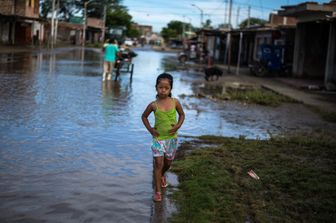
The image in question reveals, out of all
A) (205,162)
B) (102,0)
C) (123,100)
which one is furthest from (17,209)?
(102,0)

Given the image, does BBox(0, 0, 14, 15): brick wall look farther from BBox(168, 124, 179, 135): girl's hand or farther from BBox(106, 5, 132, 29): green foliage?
BBox(106, 5, 132, 29): green foliage

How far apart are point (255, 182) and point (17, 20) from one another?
166 feet

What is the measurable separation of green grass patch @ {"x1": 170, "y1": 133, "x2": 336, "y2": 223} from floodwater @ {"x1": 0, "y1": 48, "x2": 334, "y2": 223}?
0.40 metres

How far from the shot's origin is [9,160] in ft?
22.5

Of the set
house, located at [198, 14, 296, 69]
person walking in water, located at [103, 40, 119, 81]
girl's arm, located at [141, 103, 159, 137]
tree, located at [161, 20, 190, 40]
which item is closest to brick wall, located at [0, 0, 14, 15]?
house, located at [198, 14, 296, 69]

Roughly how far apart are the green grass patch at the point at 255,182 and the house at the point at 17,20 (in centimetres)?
4191

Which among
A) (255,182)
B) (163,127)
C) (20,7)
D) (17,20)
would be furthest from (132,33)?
(163,127)

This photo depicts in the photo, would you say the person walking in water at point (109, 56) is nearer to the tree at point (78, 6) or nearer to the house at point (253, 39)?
the house at point (253, 39)

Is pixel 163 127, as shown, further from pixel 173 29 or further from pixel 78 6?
pixel 173 29

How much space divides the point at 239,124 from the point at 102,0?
95.8m

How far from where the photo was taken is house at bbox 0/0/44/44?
49125 millimetres

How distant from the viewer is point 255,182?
6.28 metres

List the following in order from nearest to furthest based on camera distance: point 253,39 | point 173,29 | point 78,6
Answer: point 253,39
point 78,6
point 173,29

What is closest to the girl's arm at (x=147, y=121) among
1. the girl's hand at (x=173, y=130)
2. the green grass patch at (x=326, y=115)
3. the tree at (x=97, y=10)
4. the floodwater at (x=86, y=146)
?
the girl's hand at (x=173, y=130)
